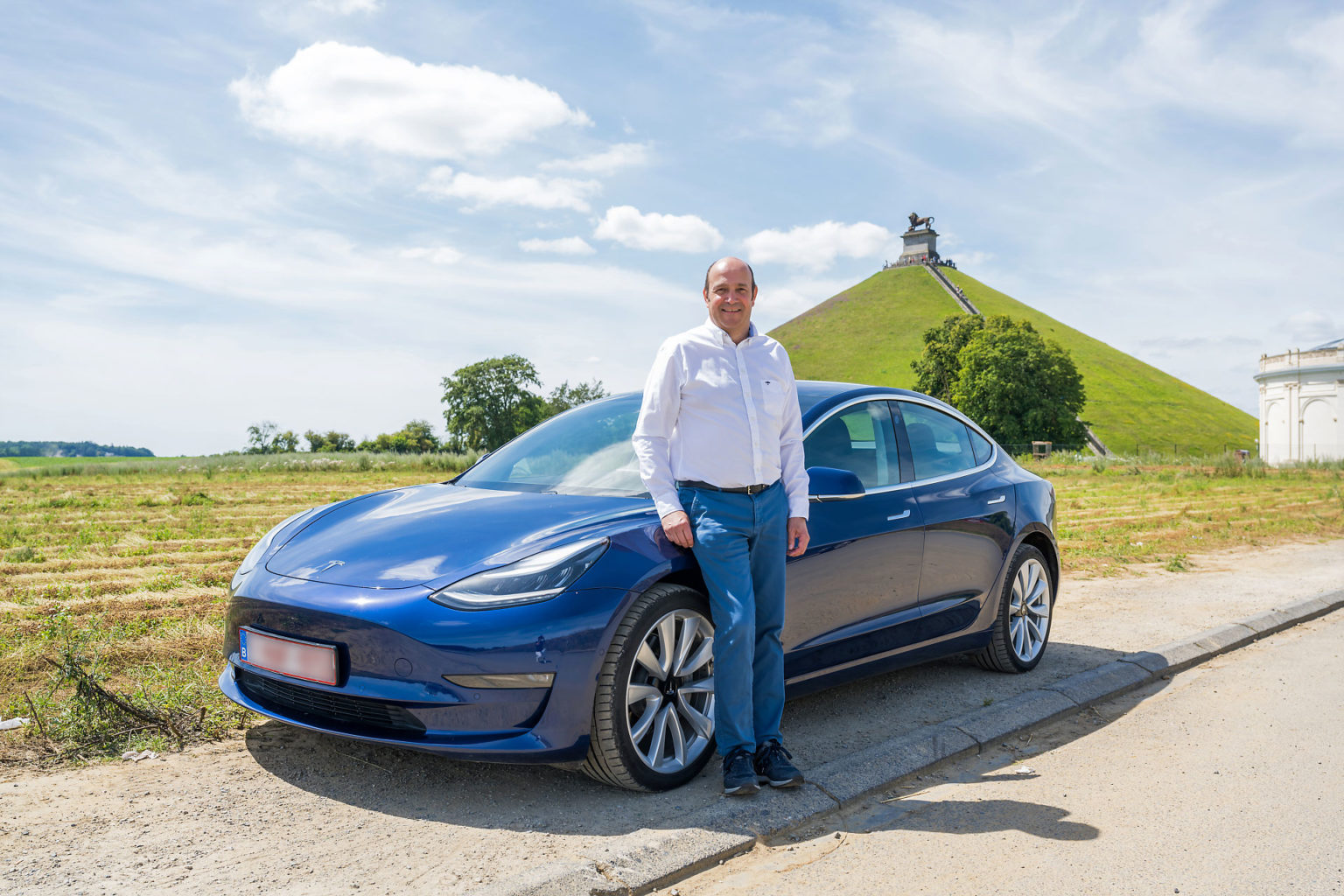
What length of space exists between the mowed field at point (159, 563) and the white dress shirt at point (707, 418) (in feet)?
7.68

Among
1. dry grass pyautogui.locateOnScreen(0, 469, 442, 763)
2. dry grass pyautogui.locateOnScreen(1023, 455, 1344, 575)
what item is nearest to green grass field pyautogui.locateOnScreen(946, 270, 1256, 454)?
dry grass pyautogui.locateOnScreen(1023, 455, 1344, 575)

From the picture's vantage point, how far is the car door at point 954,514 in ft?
17.3

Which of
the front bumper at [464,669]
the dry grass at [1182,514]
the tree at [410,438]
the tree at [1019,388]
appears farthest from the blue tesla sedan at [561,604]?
the tree at [410,438]

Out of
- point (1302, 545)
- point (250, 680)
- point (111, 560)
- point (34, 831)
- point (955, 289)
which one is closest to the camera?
point (34, 831)

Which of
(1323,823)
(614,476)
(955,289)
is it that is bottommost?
(1323,823)

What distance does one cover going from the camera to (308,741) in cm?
433

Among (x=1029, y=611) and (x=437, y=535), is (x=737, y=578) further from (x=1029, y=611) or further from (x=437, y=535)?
(x=1029, y=611)

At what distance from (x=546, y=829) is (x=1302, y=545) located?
535 inches

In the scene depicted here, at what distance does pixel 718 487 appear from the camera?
12.7 feet

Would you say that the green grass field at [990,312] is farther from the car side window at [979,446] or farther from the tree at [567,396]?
the car side window at [979,446]

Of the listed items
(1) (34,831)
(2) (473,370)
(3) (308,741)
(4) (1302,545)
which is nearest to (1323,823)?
(3) (308,741)

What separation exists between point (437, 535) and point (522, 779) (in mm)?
1028

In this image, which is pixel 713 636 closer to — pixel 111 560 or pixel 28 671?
pixel 28 671

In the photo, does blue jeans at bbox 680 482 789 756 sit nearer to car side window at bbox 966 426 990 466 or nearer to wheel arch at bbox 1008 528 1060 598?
car side window at bbox 966 426 990 466
